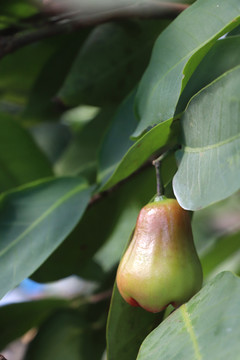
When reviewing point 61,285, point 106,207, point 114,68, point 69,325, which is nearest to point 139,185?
point 106,207

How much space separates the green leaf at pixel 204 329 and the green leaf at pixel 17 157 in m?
0.50

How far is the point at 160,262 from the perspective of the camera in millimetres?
534

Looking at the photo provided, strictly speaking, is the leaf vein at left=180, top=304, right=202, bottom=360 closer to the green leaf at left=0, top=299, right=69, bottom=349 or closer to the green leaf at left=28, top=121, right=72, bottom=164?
the green leaf at left=0, top=299, right=69, bottom=349

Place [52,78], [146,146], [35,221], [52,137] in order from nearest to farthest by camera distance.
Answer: [146,146], [35,221], [52,78], [52,137]

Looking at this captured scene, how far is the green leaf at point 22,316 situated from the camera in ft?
3.00

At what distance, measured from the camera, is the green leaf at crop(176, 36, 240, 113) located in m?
0.53

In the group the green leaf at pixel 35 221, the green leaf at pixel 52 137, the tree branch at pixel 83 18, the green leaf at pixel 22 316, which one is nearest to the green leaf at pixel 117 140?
the green leaf at pixel 35 221

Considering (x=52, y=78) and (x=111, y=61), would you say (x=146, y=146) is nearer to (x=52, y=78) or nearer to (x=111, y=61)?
(x=111, y=61)

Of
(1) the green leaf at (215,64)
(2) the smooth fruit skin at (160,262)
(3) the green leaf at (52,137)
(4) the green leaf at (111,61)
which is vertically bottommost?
(3) the green leaf at (52,137)

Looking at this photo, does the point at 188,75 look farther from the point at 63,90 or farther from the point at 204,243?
the point at 204,243

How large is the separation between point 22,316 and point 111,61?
1.44 ft

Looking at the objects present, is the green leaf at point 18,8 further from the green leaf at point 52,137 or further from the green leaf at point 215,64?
the green leaf at point 215,64

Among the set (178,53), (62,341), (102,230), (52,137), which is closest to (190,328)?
(178,53)

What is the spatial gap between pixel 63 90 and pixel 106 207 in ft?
0.66
